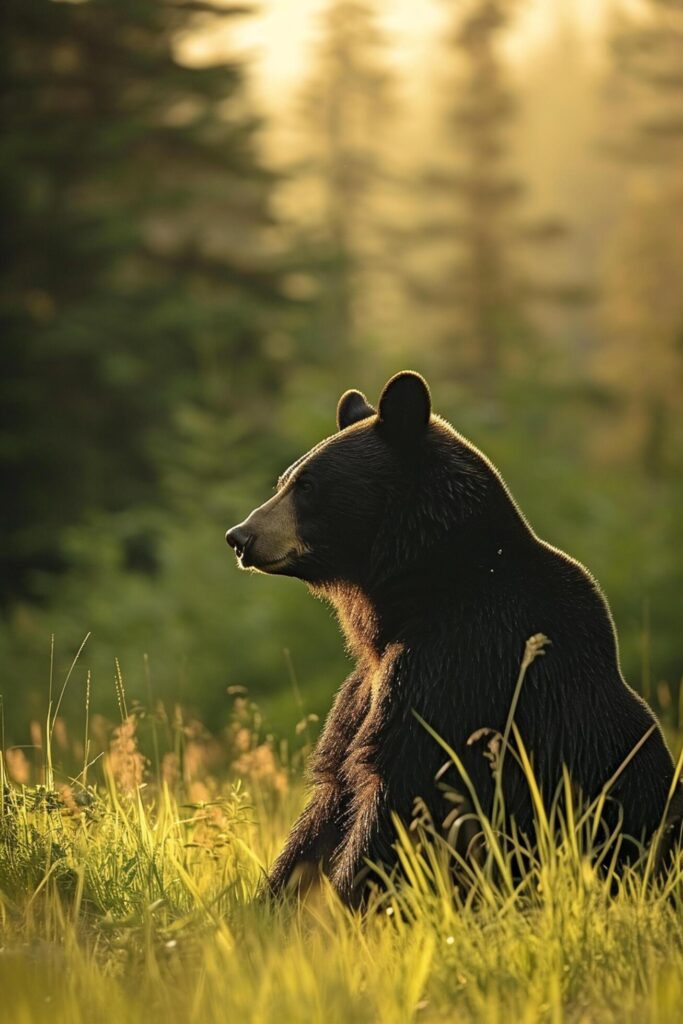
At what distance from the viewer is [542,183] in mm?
70062

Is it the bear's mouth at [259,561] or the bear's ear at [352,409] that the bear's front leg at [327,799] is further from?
the bear's ear at [352,409]

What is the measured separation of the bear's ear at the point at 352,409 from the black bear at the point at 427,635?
0.27 m

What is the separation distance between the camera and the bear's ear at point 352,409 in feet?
14.7

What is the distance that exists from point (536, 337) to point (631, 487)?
9464mm

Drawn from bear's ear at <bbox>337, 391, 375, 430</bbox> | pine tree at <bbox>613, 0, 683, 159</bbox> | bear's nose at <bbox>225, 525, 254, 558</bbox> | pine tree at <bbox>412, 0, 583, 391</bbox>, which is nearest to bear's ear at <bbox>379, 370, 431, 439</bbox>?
bear's ear at <bbox>337, 391, 375, 430</bbox>

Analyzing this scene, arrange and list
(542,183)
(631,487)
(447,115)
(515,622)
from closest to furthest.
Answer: (515,622)
(631,487)
(447,115)
(542,183)

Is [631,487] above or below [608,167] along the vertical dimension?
below

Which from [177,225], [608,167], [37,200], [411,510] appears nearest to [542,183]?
[608,167]

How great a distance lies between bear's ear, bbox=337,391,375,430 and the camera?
448cm

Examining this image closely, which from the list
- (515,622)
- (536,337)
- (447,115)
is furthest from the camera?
(447,115)

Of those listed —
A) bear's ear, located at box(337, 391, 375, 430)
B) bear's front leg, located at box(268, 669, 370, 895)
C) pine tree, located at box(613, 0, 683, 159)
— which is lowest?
bear's front leg, located at box(268, 669, 370, 895)

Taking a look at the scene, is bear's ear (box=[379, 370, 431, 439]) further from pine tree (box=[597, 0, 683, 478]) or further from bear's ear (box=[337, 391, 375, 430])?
pine tree (box=[597, 0, 683, 478])

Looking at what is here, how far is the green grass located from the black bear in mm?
156

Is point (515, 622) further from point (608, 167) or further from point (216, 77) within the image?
point (608, 167)
